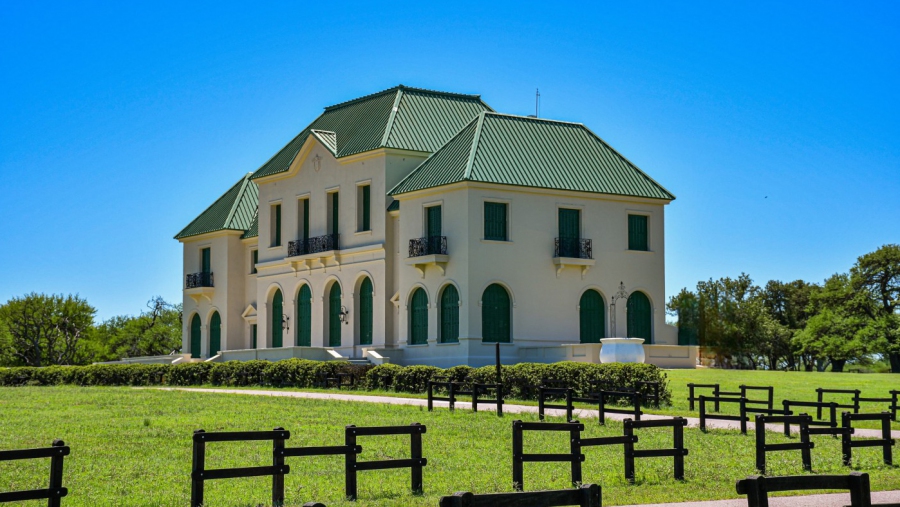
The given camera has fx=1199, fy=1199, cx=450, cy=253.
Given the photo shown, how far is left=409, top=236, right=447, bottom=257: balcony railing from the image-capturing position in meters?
49.1

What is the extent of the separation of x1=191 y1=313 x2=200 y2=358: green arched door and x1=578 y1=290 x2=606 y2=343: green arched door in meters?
24.0

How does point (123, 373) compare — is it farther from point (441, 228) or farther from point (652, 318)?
point (652, 318)

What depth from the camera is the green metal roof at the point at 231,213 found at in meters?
64.2

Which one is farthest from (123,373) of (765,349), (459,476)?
(765,349)

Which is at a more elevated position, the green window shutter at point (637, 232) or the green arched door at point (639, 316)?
the green window shutter at point (637, 232)

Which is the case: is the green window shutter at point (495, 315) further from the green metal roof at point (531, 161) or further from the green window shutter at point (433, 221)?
the green metal roof at point (531, 161)

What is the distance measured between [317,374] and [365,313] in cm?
1035

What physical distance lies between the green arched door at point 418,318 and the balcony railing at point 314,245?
227 inches

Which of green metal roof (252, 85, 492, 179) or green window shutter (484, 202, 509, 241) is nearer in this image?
green window shutter (484, 202, 509, 241)

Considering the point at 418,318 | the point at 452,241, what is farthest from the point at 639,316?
the point at 418,318

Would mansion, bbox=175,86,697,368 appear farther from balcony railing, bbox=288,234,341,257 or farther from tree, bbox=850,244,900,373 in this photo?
tree, bbox=850,244,900,373

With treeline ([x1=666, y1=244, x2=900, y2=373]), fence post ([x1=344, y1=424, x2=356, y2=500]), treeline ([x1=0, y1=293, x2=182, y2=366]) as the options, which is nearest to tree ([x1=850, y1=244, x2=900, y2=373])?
treeline ([x1=666, y1=244, x2=900, y2=373])

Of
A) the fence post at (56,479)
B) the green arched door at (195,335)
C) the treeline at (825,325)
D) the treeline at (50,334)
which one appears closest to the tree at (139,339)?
the treeline at (50,334)

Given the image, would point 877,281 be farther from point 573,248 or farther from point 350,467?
point 350,467
